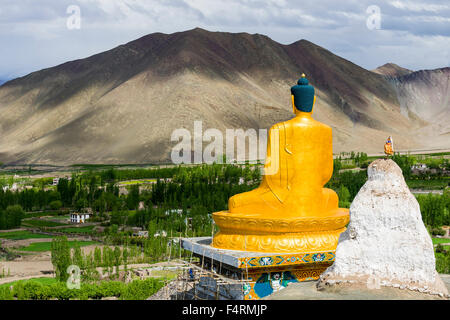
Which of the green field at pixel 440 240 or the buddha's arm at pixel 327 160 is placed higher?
the buddha's arm at pixel 327 160

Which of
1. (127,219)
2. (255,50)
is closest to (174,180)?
(127,219)

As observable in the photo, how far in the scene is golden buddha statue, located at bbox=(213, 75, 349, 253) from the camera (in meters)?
17.7

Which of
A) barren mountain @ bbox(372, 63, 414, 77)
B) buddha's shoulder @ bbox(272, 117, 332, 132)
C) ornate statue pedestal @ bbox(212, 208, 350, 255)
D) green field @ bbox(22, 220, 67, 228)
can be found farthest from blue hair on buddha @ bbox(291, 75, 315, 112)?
barren mountain @ bbox(372, 63, 414, 77)

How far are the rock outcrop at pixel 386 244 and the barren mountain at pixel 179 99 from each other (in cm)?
8714

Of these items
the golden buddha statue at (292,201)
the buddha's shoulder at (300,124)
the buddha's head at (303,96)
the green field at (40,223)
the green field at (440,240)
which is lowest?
the green field at (440,240)

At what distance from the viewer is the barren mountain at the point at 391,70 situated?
184 m

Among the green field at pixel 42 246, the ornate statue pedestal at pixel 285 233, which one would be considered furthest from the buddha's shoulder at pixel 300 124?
the green field at pixel 42 246

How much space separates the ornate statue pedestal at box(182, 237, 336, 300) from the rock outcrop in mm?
8219

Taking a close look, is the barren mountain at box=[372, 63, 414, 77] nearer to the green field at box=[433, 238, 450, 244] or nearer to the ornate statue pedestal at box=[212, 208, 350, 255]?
the green field at box=[433, 238, 450, 244]

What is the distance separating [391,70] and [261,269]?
181051mm

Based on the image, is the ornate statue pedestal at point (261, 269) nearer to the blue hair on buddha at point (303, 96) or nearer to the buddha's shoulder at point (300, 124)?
the buddha's shoulder at point (300, 124)

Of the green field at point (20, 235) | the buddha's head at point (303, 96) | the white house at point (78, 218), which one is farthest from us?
the white house at point (78, 218)

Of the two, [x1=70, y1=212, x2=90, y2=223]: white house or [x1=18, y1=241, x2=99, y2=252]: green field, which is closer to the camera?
[x1=18, y1=241, x2=99, y2=252]: green field
